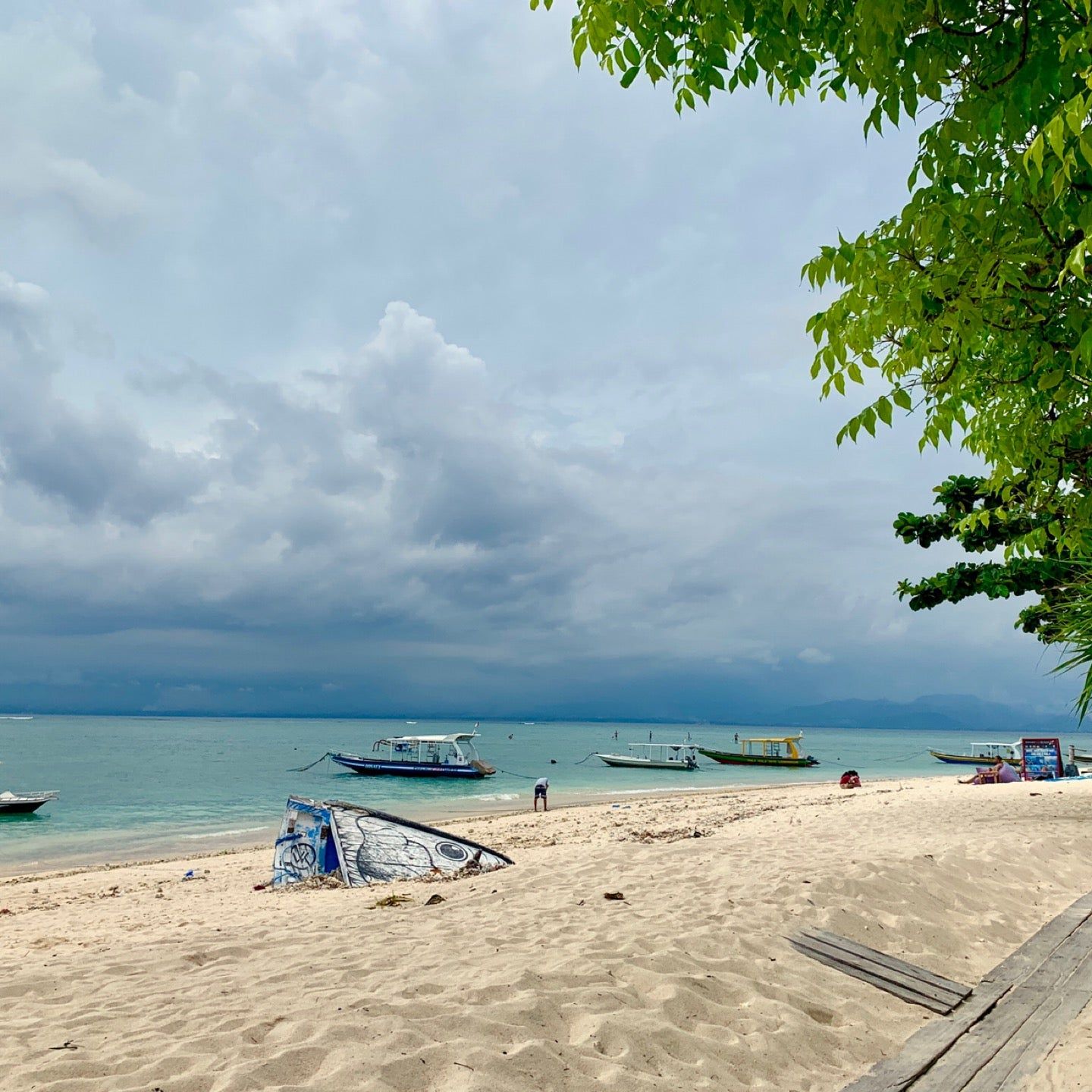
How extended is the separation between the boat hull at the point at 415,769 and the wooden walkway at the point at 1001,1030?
47.4 meters

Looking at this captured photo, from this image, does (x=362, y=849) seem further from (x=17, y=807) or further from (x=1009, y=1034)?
(x=17, y=807)

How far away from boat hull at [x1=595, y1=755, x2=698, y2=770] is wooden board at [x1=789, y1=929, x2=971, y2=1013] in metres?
59.5

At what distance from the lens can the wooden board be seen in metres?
4.98

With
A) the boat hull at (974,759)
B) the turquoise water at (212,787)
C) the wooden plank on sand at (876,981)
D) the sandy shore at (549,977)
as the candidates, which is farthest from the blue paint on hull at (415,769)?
A: the wooden plank on sand at (876,981)

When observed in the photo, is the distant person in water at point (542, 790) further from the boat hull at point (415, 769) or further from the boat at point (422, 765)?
the boat hull at point (415, 769)

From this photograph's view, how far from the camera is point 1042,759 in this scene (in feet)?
90.2

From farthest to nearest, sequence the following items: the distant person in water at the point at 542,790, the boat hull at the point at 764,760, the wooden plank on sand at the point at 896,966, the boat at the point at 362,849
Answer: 1. the boat hull at the point at 764,760
2. the distant person in water at the point at 542,790
3. the boat at the point at 362,849
4. the wooden plank on sand at the point at 896,966

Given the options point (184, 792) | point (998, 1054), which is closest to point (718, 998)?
point (998, 1054)

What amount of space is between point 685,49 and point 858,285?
1.29 metres

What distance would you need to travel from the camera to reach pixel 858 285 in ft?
9.87

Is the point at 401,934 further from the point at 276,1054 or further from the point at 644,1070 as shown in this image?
the point at 644,1070

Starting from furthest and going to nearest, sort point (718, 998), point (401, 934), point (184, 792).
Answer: point (184, 792) < point (401, 934) < point (718, 998)

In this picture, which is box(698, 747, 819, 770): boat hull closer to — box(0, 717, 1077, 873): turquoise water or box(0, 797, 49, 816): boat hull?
box(0, 717, 1077, 873): turquoise water

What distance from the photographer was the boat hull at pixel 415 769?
5069 cm
